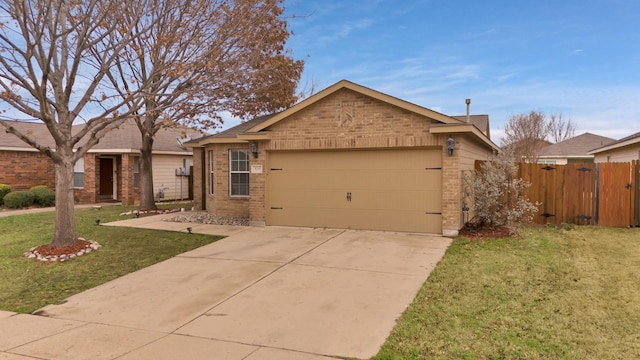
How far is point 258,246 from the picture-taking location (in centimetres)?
927

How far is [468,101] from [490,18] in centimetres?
282

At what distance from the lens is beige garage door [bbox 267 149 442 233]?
10.3 meters

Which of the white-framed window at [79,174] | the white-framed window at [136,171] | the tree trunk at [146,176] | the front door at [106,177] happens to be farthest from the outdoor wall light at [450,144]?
the front door at [106,177]

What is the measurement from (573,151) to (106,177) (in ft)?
98.7

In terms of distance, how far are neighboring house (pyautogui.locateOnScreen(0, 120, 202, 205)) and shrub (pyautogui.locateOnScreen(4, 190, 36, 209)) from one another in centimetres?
222

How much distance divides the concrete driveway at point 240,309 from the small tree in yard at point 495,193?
224 centimetres

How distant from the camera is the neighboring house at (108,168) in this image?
1936 cm

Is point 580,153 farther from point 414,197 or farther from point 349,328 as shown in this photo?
point 349,328

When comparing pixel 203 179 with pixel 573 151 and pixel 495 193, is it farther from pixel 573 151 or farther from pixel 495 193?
pixel 573 151

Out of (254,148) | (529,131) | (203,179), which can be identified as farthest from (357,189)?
(529,131)

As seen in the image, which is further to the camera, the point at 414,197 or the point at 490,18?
the point at 490,18

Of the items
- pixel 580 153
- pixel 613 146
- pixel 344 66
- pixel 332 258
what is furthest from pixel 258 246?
pixel 580 153

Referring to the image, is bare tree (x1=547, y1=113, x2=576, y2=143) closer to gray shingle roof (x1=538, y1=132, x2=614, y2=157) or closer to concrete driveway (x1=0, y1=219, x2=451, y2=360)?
gray shingle roof (x1=538, y1=132, x2=614, y2=157)

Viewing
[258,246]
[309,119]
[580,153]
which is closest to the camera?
[258,246]
